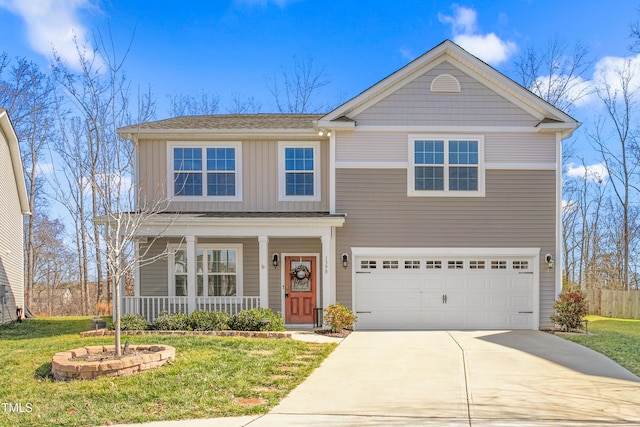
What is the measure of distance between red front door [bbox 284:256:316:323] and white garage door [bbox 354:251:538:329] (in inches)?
53.1

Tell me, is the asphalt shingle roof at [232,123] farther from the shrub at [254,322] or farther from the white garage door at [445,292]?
the shrub at [254,322]

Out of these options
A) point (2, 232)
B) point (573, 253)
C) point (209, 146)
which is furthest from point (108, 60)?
point (573, 253)

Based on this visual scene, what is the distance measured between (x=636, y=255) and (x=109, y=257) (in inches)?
1078

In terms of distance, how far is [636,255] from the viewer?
27.9 m

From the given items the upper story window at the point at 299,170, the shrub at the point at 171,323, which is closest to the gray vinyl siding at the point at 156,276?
the shrub at the point at 171,323

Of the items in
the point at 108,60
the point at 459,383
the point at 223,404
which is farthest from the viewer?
the point at 108,60

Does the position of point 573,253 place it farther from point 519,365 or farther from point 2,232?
point 2,232

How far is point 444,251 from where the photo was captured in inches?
579

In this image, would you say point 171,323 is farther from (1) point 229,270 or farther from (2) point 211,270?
(1) point 229,270

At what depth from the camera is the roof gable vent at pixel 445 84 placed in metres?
14.9

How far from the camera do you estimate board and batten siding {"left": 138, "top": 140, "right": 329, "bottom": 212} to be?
15266 mm

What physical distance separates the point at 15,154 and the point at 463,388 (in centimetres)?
1709

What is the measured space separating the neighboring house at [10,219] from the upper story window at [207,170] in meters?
5.54

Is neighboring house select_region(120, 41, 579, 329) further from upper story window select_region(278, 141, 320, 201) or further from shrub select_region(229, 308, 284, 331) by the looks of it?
shrub select_region(229, 308, 284, 331)
